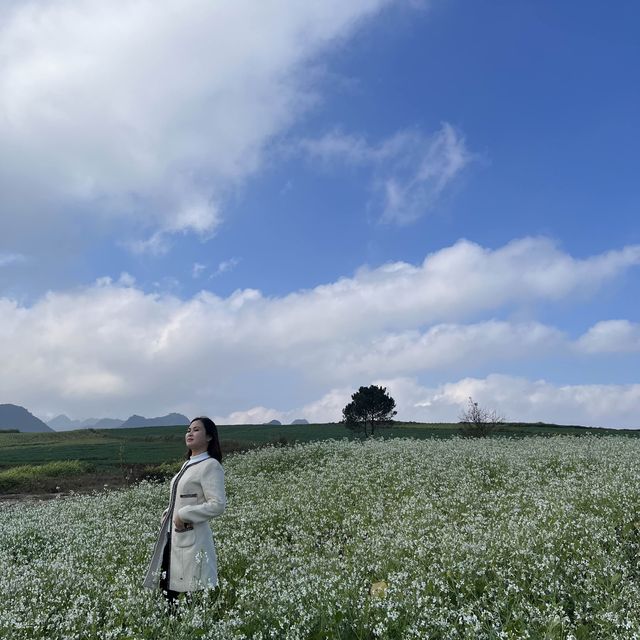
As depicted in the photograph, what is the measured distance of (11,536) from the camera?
13.6 meters

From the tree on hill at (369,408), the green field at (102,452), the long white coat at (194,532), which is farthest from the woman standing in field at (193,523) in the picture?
the tree on hill at (369,408)

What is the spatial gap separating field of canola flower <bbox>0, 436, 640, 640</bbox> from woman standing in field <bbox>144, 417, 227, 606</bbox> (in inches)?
15.2

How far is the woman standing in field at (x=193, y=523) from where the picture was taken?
6934 mm

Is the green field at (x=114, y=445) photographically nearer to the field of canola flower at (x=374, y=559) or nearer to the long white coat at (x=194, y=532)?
the field of canola flower at (x=374, y=559)

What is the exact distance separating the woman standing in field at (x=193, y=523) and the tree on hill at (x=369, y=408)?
151 ft

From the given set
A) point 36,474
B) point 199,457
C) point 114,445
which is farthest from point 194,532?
point 114,445

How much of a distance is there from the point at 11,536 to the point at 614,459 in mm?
17323

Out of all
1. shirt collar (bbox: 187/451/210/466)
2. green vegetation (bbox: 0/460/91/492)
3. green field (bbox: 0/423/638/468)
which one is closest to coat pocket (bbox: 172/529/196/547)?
shirt collar (bbox: 187/451/210/466)

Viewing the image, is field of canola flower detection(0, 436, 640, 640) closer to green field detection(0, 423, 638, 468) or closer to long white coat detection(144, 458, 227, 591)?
long white coat detection(144, 458, 227, 591)

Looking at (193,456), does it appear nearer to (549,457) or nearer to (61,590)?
(61,590)

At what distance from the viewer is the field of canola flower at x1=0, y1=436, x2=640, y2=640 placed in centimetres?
609

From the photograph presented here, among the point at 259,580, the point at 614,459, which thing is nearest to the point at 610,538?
the point at 259,580

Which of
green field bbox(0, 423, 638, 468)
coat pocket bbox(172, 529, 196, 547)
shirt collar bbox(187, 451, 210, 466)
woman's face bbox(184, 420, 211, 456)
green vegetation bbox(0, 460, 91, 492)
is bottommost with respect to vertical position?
green vegetation bbox(0, 460, 91, 492)

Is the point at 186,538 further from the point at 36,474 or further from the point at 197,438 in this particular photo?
the point at 36,474
